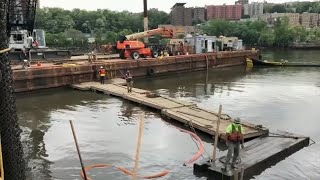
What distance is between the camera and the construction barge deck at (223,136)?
1112 centimetres

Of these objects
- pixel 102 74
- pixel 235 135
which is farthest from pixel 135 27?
pixel 235 135

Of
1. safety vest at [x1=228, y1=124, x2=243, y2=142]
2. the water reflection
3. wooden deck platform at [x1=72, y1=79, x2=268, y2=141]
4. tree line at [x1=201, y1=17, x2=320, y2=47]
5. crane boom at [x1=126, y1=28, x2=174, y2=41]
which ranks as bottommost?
the water reflection

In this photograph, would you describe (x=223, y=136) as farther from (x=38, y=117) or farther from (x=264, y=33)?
(x=264, y=33)

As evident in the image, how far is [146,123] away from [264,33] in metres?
101

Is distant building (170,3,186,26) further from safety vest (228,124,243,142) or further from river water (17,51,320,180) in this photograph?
safety vest (228,124,243,142)

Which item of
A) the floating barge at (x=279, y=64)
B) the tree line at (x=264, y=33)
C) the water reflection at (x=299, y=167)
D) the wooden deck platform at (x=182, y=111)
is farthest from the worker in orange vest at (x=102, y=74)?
the tree line at (x=264, y=33)

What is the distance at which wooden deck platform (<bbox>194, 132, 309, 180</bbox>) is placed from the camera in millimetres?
10695

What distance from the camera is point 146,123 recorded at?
17.5 m

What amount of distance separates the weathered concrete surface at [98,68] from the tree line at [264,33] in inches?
2683

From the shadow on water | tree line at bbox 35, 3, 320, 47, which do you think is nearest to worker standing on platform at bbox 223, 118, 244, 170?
the shadow on water

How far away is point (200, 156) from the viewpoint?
509 inches

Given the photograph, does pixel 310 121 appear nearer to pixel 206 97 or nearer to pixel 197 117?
pixel 197 117

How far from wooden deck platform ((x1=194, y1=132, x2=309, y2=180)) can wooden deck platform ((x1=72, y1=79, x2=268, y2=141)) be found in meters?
0.80

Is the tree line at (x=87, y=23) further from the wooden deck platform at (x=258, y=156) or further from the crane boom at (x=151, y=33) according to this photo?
the wooden deck platform at (x=258, y=156)
